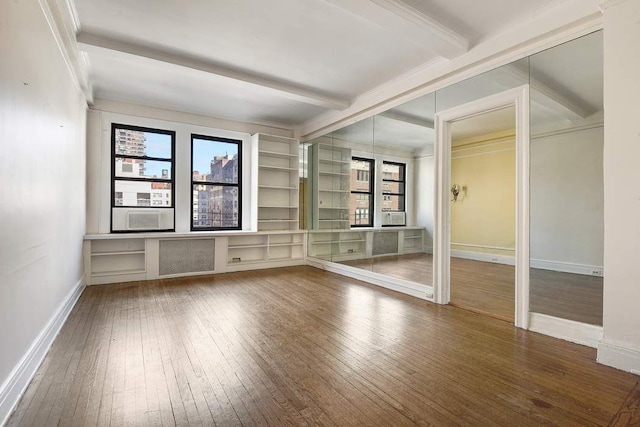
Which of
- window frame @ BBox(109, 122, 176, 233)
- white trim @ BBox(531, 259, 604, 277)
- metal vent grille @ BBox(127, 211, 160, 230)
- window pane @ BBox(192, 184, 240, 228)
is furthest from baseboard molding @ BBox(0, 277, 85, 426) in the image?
white trim @ BBox(531, 259, 604, 277)

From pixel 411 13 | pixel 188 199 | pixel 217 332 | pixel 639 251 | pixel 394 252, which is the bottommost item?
pixel 217 332

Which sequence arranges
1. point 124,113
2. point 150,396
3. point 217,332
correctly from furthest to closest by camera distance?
point 124,113 < point 217,332 < point 150,396

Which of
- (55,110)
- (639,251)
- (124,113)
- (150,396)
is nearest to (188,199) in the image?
(124,113)

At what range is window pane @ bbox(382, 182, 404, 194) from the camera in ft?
16.7

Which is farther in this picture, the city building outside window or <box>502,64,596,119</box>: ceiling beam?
the city building outside window

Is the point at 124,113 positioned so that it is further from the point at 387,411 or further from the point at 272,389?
the point at 387,411

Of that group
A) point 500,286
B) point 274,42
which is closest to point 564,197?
point 500,286

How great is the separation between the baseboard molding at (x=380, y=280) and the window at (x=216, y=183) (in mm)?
2013

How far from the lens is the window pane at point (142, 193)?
206 inches

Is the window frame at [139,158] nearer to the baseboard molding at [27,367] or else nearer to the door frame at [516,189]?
the baseboard molding at [27,367]

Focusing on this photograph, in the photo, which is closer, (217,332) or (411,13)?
(411,13)

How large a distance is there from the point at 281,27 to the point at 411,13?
125cm

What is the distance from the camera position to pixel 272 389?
197 centimetres

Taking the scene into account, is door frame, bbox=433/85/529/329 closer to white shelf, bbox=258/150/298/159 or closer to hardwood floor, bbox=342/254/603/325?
hardwood floor, bbox=342/254/603/325
